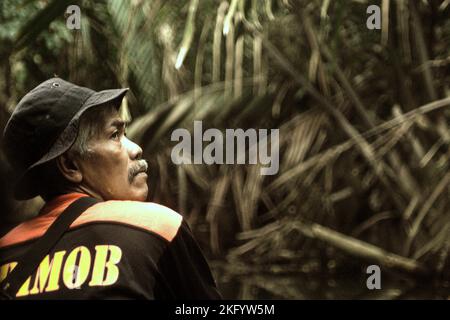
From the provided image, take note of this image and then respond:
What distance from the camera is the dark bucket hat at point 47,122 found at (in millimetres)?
1147

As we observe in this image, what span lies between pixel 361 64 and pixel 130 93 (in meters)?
0.56

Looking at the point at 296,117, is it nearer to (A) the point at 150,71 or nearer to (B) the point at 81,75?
(A) the point at 150,71

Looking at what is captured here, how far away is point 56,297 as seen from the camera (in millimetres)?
1127

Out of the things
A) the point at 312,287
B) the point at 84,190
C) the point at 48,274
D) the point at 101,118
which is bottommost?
the point at 312,287

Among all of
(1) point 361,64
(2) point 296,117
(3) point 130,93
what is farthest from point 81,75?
(1) point 361,64

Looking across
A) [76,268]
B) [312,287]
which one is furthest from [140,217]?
[312,287]

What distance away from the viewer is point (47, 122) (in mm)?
1146

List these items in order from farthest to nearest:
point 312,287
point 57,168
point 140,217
Result: point 312,287 < point 57,168 < point 140,217

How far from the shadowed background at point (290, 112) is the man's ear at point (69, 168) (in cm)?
58

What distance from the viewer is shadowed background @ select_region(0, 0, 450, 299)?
1.82 meters

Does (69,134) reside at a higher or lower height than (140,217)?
higher

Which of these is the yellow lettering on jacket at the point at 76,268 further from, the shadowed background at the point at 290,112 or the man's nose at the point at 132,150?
the shadowed background at the point at 290,112

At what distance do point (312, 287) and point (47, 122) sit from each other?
0.88m

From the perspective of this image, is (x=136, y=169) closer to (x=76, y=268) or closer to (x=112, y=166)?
(x=112, y=166)
